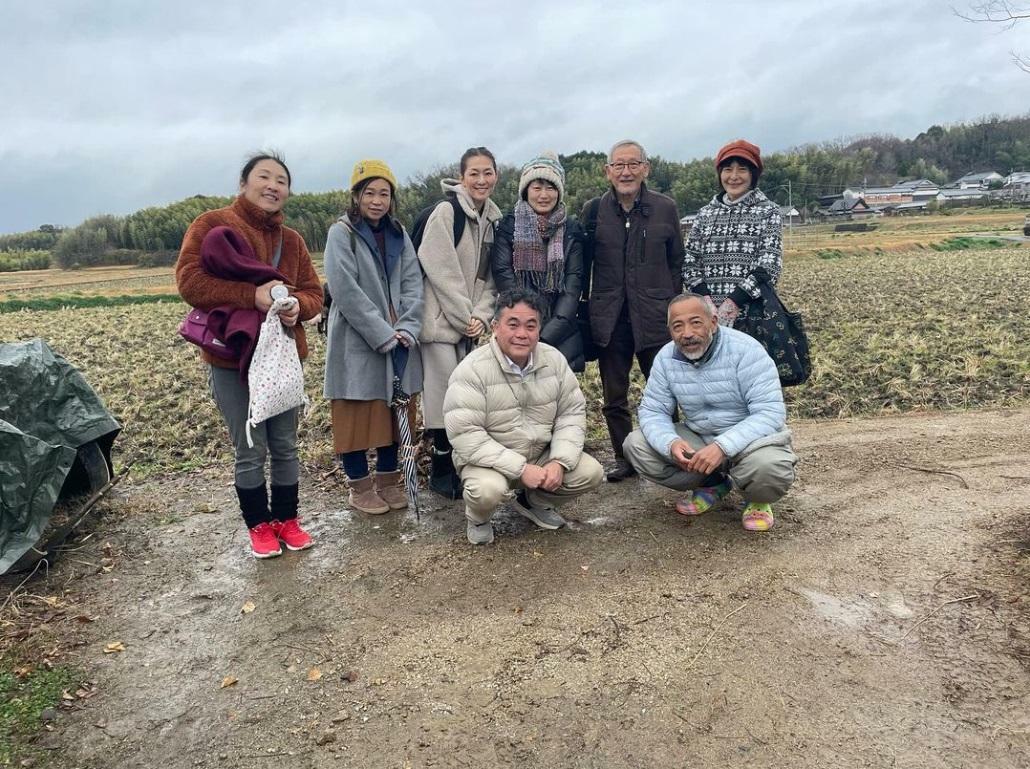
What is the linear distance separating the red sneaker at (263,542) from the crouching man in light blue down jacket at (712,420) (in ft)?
6.98

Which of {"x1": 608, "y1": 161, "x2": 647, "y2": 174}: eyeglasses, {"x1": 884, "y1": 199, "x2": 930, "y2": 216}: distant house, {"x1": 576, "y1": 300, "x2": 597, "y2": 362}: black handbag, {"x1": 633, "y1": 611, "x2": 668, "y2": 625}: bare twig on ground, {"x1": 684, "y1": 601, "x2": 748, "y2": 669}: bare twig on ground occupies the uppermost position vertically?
{"x1": 884, "y1": 199, "x2": 930, "y2": 216}: distant house

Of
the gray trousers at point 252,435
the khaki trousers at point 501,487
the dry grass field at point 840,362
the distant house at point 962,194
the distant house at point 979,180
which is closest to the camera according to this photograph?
the gray trousers at point 252,435

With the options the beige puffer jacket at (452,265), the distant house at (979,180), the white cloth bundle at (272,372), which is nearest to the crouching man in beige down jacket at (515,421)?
the beige puffer jacket at (452,265)

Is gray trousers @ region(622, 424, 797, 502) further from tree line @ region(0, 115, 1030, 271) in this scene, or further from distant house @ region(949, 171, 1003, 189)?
distant house @ region(949, 171, 1003, 189)

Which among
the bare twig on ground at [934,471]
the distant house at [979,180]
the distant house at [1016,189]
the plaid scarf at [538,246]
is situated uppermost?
the distant house at [979,180]

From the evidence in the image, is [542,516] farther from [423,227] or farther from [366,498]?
[423,227]

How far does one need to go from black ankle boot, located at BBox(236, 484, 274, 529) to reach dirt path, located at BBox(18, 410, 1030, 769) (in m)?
0.26

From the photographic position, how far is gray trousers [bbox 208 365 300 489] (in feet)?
11.7

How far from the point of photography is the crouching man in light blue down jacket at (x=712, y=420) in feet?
12.1

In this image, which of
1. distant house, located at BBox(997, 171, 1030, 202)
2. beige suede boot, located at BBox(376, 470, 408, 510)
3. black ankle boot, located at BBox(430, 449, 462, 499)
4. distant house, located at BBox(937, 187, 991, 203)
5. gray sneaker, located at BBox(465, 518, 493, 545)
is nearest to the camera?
gray sneaker, located at BBox(465, 518, 493, 545)

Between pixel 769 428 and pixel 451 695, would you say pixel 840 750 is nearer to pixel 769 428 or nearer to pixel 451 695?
pixel 451 695

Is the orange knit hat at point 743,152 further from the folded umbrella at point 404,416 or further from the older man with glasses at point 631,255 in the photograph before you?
the folded umbrella at point 404,416

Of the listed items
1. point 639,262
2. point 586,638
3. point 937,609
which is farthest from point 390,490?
point 937,609

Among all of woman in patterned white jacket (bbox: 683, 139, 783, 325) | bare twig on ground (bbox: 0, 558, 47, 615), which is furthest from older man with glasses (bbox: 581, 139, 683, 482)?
bare twig on ground (bbox: 0, 558, 47, 615)
